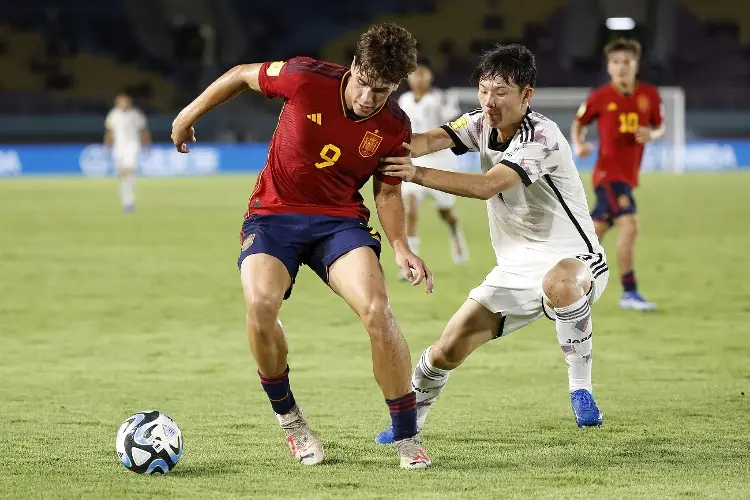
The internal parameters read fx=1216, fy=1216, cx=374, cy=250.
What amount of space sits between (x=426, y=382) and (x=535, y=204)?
1.01 meters

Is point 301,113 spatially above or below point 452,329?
above

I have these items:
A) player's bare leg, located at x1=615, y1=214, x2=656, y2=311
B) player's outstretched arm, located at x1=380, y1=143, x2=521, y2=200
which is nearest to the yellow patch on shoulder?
player's outstretched arm, located at x1=380, y1=143, x2=521, y2=200

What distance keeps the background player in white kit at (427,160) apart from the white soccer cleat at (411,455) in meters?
8.36

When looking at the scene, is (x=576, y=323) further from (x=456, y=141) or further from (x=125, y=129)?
(x=125, y=129)

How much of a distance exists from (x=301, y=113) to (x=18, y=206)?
1856cm

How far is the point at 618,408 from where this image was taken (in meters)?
6.43

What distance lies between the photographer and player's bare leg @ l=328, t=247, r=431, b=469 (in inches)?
195

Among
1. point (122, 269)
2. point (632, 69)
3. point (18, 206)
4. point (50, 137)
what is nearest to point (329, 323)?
point (632, 69)

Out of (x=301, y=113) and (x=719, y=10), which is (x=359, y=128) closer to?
(x=301, y=113)

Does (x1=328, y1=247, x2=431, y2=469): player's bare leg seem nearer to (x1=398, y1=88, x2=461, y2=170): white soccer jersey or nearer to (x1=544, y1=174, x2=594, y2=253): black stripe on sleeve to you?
(x1=544, y1=174, x2=594, y2=253): black stripe on sleeve

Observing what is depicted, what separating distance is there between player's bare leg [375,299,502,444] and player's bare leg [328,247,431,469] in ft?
1.94

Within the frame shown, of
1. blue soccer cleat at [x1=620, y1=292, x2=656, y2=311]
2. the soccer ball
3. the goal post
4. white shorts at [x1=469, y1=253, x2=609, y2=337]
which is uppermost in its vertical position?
white shorts at [x1=469, y1=253, x2=609, y2=337]

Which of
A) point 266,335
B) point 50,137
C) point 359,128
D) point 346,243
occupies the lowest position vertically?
point 50,137

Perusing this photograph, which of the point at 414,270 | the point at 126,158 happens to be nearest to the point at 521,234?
the point at 414,270
